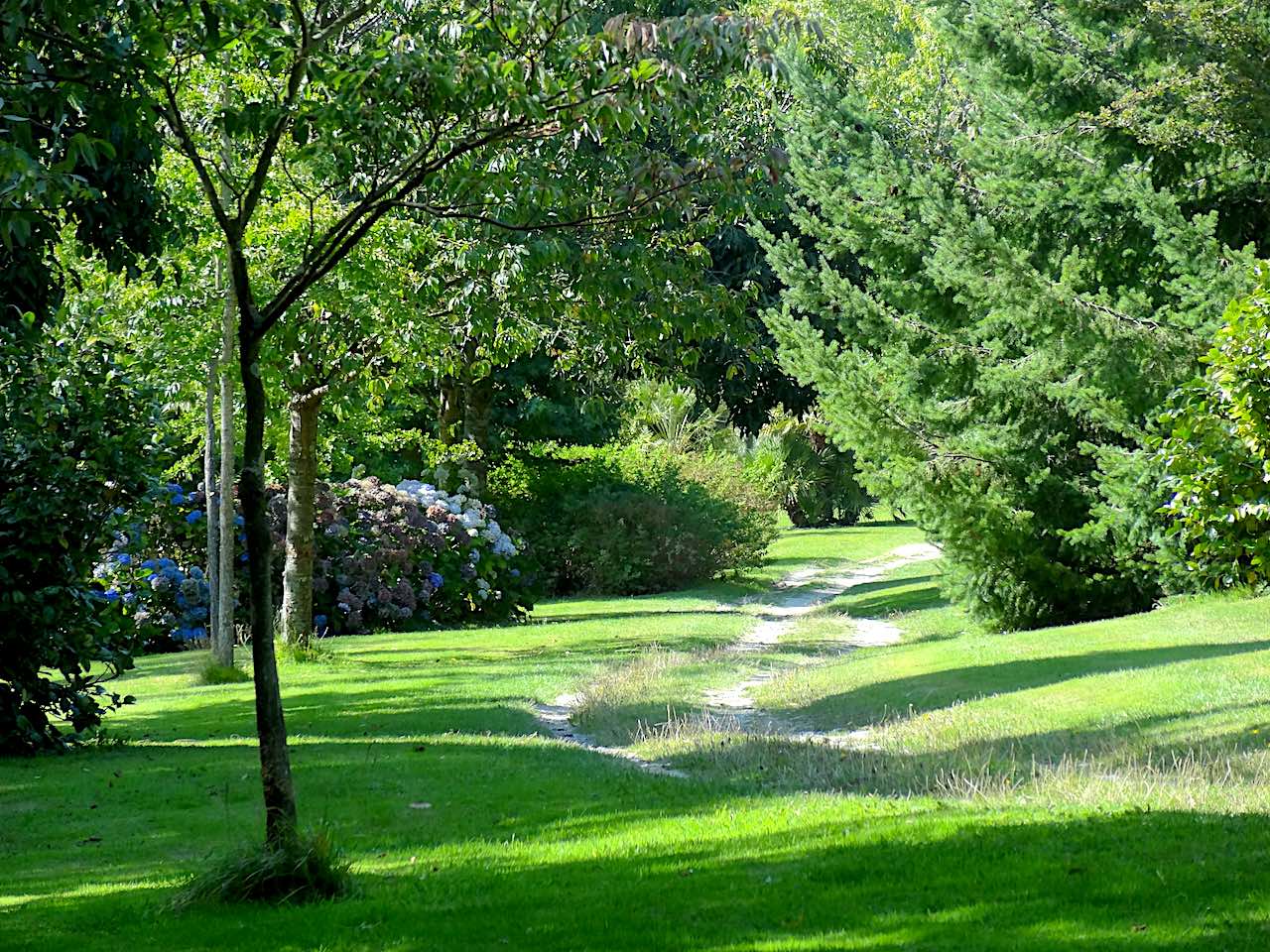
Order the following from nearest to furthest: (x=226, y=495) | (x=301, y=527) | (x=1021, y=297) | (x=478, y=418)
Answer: (x=226, y=495)
(x=1021, y=297)
(x=301, y=527)
(x=478, y=418)

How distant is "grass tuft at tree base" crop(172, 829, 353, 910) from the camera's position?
7027 millimetres

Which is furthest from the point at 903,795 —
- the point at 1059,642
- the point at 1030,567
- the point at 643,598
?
the point at 643,598

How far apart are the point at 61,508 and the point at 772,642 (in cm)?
1243

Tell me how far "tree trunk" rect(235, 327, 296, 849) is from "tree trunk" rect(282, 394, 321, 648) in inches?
519

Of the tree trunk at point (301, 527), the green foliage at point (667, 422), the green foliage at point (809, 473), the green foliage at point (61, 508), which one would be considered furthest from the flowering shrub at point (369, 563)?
the green foliage at point (809, 473)

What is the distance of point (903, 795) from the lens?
9.72m

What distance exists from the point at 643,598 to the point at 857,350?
8898 millimetres

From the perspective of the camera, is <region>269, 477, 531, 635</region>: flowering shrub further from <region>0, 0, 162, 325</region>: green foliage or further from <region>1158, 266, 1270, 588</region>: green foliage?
<region>1158, 266, 1270, 588</region>: green foliage

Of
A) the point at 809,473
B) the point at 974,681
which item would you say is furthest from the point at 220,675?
the point at 809,473

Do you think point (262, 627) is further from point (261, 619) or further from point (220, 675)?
point (220, 675)

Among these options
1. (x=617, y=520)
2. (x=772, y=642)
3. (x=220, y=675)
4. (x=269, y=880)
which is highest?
(x=617, y=520)

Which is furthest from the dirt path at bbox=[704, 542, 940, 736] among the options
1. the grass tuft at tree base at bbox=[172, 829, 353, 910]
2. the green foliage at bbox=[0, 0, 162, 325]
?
the green foliage at bbox=[0, 0, 162, 325]

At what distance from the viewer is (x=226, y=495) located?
17.7 meters

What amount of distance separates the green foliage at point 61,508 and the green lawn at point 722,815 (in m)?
0.72
